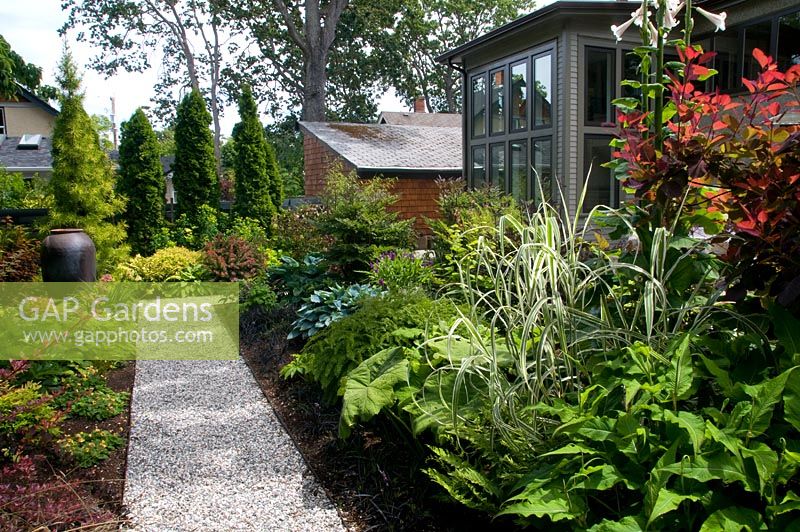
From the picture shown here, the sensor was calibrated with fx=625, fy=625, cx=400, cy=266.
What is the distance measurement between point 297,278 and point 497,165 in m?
7.12

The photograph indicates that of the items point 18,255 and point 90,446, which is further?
point 18,255

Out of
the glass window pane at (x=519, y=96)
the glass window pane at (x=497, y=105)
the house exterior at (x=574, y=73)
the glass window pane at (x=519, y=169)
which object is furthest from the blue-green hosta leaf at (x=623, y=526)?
the glass window pane at (x=497, y=105)

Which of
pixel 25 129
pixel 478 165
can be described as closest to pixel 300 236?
pixel 478 165

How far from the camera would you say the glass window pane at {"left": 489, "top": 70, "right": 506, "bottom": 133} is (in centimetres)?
1244

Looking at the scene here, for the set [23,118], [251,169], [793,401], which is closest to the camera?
[793,401]

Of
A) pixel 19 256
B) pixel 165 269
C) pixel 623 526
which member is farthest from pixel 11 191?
pixel 623 526

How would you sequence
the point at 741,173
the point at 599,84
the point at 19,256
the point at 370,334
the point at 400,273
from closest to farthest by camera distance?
the point at 741,173
the point at 370,334
the point at 400,273
the point at 19,256
the point at 599,84

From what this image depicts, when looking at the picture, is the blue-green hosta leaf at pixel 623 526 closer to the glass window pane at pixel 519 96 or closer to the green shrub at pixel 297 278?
the green shrub at pixel 297 278

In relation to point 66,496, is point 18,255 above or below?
above

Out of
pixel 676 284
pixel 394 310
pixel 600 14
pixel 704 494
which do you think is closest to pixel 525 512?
pixel 704 494

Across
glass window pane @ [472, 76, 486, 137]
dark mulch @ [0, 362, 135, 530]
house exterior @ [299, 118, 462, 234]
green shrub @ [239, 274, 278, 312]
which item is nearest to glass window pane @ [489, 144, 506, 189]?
glass window pane @ [472, 76, 486, 137]

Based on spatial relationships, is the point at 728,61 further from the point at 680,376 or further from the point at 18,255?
the point at 18,255

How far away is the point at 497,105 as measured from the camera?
1268cm

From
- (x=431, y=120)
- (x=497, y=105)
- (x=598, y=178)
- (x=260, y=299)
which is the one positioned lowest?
(x=260, y=299)
